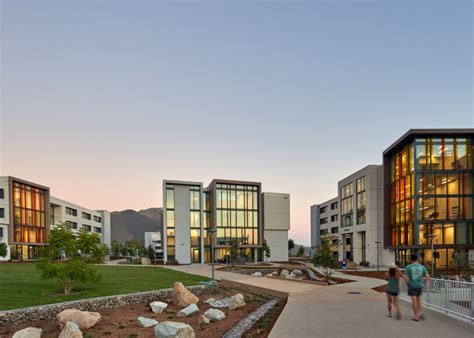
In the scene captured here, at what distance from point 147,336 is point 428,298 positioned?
29.6 feet

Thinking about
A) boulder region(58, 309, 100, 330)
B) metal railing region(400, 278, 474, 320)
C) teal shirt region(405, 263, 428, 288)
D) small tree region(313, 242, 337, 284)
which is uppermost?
teal shirt region(405, 263, 428, 288)

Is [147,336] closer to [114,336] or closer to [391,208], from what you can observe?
[114,336]

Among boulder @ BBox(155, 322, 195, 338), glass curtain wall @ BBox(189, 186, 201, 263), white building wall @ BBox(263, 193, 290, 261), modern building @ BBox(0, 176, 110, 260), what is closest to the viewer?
boulder @ BBox(155, 322, 195, 338)

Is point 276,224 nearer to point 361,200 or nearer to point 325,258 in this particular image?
point 361,200

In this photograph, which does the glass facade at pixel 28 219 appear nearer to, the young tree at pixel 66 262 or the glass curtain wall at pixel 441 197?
the young tree at pixel 66 262

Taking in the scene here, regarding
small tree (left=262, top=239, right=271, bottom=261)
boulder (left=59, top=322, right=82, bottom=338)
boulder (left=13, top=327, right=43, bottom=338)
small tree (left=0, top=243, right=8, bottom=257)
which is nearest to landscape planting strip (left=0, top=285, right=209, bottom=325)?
boulder (left=13, top=327, right=43, bottom=338)

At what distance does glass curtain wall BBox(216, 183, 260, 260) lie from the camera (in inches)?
2233

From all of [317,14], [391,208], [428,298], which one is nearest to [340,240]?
[391,208]

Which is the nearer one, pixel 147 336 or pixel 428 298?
pixel 147 336

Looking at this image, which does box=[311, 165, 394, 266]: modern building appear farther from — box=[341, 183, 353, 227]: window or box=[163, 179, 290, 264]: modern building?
box=[163, 179, 290, 264]: modern building

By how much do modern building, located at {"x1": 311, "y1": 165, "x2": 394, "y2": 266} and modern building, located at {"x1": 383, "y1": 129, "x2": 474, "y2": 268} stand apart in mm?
5839

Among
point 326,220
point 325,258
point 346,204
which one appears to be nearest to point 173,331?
point 325,258

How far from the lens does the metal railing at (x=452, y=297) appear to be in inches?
349

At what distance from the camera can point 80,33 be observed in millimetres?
22953
